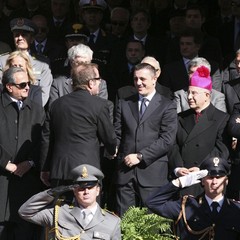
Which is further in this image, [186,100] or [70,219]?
[186,100]

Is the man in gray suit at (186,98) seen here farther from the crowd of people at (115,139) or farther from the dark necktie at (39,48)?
the dark necktie at (39,48)

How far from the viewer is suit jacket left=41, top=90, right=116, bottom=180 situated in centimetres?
941

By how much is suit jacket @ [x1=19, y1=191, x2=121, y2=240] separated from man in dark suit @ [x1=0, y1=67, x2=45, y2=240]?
1.65 m

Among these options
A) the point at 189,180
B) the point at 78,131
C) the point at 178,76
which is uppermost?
the point at 178,76

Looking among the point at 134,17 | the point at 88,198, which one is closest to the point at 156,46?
the point at 134,17

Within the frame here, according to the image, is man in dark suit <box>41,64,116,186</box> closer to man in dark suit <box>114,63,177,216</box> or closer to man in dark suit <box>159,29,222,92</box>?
man in dark suit <box>114,63,177,216</box>

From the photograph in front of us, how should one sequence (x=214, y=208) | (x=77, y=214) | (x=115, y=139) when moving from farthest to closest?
(x=115, y=139) → (x=214, y=208) → (x=77, y=214)

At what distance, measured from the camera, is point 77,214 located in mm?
8172

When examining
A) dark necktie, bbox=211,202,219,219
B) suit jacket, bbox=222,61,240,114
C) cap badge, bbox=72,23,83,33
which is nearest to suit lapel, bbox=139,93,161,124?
suit jacket, bbox=222,61,240,114

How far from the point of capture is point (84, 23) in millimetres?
13609

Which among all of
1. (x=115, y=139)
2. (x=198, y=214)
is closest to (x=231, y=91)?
(x=115, y=139)

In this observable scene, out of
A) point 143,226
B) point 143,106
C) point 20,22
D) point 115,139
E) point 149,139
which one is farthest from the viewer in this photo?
point 20,22

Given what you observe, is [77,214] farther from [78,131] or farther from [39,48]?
[39,48]

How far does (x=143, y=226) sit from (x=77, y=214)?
3.53 ft
